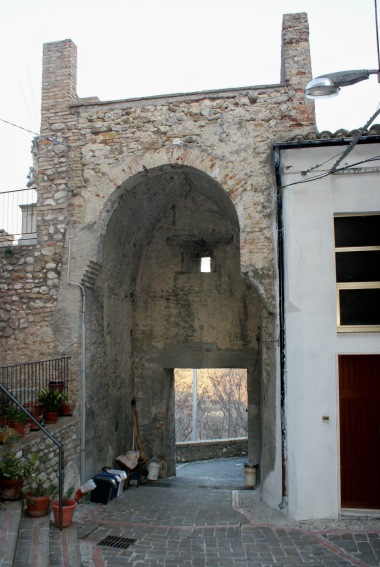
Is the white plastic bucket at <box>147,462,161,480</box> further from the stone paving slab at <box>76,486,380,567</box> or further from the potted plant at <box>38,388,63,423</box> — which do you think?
the potted plant at <box>38,388,63,423</box>

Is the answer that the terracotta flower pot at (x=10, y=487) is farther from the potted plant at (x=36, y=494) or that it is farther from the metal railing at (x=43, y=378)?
the metal railing at (x=43, y=378)

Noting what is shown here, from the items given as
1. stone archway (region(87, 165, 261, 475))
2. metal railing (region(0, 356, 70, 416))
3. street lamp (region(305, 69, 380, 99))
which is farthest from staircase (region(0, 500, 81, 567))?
street lamp (region(305, 69, 380, 99))

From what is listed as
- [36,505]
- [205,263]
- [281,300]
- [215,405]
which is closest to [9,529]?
[36,505]

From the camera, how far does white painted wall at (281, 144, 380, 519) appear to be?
762 centimetres

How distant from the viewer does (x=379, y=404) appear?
783cm

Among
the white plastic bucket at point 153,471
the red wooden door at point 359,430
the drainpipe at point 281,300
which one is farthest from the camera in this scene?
the white plastic bucket at point 153,471

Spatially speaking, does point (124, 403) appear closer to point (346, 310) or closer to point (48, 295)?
point (48, 295)

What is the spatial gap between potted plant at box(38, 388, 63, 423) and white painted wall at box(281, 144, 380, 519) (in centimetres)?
385

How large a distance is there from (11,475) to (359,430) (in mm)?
5255

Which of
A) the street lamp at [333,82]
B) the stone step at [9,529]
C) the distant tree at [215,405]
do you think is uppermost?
the street lamp at [333,82]

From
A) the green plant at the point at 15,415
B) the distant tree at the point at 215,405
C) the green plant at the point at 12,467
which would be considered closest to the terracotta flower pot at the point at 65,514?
the green plant at the point at 12,467

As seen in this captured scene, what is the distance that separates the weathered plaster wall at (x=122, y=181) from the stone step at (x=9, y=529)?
2.79 metres

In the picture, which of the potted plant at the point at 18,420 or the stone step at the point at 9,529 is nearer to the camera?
the stone step at the point at 9,529

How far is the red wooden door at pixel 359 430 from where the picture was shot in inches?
305
